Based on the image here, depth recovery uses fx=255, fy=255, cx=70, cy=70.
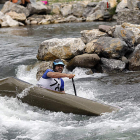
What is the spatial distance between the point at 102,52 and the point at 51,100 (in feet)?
16.0

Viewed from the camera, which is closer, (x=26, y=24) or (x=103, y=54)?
(x=103, y=54)

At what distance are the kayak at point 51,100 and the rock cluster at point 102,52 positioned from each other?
124 inches

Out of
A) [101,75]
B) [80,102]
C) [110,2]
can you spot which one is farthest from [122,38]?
[110,2]

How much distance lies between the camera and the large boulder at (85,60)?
10.0 metres

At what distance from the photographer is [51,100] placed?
611 cm

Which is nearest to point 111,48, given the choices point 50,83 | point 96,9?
point 50,83

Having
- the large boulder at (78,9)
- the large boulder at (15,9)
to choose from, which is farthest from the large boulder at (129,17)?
the large boulder at (15,9)

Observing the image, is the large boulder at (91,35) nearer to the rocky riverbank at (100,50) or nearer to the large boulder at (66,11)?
the rocky riverbank at (100,50)

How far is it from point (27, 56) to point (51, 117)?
7.45 metres

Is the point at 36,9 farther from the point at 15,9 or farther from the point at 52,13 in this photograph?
the point at 52,13

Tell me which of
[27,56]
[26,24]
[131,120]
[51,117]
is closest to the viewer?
[131,120]

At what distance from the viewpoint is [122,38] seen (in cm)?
1104

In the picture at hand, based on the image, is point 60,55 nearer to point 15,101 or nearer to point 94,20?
point 15,101

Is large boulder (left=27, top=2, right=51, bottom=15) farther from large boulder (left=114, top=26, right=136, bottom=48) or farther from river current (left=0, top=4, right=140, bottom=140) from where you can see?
river current (left=0, top=4, right=140, bottom=140)
